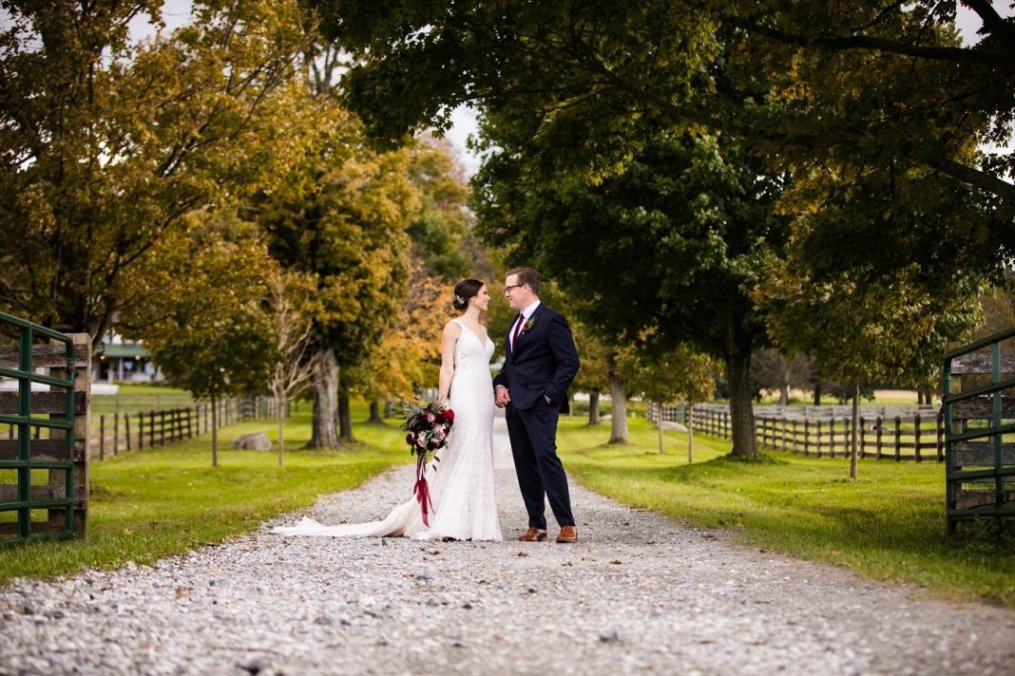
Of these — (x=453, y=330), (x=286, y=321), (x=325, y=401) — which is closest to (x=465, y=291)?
(x=453, y=330)

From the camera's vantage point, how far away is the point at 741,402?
28203 mm

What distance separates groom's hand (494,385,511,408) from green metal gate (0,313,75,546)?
13.7ft

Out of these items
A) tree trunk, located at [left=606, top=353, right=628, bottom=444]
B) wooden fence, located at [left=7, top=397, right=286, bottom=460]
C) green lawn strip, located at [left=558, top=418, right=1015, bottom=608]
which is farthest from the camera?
tree trunk, located at [left=606, top=353, right=628, bottom=444]

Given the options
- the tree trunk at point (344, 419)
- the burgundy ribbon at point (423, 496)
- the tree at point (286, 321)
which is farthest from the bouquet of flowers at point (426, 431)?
the tree trunk at point (344, 419)

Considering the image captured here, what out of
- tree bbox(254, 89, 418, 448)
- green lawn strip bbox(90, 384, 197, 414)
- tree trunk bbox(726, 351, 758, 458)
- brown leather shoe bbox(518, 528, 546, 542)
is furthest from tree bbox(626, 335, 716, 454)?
green lawn strip bbox(90, 384, 197, 414)

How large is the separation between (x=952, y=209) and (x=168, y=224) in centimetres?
1246

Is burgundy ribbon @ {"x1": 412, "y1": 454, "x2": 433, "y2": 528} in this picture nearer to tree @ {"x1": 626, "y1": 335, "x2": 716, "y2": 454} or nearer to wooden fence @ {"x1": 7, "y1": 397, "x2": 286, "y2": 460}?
wooden fence @ {"x1": 7, "y1": 397, "x2": 286, "y2": 460}

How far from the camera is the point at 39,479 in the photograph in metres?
22.3

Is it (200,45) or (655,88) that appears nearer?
(655,88)

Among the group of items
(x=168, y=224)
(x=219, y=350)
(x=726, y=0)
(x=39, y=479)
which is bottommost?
(x=39, y=479)

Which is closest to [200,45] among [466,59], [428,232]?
[466,59]

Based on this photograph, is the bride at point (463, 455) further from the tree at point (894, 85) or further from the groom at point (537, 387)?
the tree at point (894, 85)

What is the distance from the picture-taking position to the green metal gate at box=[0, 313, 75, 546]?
371 inches

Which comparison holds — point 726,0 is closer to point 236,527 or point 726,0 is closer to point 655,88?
point 655,88
